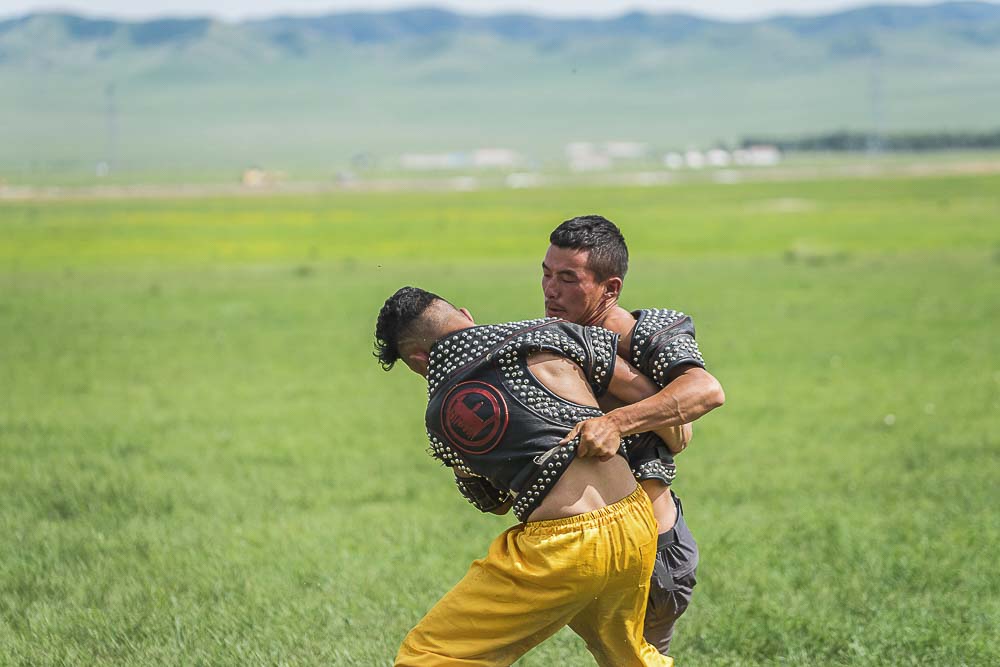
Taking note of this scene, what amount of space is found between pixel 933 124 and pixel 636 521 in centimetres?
20692

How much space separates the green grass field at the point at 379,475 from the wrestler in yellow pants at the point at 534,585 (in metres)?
2.00

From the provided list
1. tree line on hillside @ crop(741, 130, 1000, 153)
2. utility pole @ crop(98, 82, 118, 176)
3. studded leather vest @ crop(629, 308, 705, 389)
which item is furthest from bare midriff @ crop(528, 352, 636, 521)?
tree line on hillside @ crop(741, 130, 1000, 153)

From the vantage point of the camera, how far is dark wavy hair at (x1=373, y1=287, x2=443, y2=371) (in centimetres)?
427

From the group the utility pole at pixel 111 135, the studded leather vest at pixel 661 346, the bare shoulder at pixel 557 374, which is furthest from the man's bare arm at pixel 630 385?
the utility pole at pixel 111 135

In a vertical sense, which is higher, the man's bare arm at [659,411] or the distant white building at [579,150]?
the man's bare arm at [659,411]

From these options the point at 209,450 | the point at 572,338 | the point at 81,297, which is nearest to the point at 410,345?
the point at 572,338

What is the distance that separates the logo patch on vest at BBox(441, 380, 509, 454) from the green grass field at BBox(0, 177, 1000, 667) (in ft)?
7.53

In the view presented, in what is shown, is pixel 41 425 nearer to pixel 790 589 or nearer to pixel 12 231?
pixel 790 589

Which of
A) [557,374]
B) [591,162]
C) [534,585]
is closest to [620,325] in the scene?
[557,374]

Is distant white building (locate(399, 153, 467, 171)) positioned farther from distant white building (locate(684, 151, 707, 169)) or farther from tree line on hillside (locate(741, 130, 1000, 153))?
tree line on hillside (locate(741, 130, 1000, 153))

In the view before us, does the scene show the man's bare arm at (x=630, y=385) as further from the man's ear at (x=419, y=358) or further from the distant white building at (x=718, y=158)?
the distant white building at (x=718, y=158)

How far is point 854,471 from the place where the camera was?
10.7 meters

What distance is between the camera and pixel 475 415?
13.9 ft

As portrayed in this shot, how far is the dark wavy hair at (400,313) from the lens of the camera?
4.27 metres
